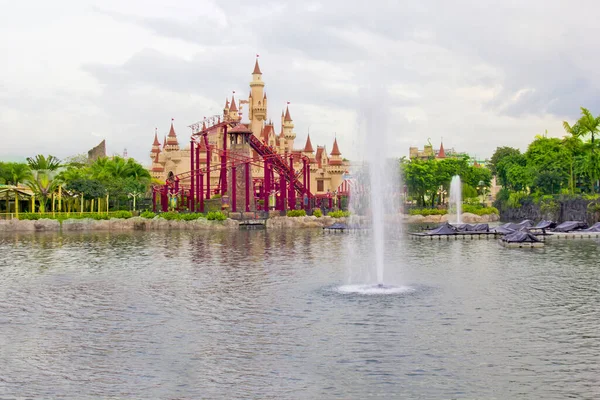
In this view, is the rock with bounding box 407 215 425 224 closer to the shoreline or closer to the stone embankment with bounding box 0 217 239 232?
the shoreline

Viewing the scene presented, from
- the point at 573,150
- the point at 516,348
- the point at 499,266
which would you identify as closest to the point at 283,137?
the point at 573,150

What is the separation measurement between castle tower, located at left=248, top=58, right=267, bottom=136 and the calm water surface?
79.9 metres

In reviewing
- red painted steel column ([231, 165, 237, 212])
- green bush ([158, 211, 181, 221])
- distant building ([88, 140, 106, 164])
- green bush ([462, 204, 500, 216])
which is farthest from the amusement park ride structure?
distant building ([88, 140, 106, 164])

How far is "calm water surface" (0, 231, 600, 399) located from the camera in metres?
13.8

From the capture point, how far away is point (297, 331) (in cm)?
1823

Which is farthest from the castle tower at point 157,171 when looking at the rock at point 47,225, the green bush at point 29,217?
the rock at point 47,225

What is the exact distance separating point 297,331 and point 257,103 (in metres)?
96.5

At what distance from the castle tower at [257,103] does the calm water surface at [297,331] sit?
7986 cm

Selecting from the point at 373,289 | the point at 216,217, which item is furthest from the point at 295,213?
the point at 373,289

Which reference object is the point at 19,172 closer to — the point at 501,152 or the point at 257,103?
the point at 257,103

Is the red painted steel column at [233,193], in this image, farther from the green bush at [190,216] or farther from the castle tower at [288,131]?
the castle tower at [288,131]

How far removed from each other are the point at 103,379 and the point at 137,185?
258 feet

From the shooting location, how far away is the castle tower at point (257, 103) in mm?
112438

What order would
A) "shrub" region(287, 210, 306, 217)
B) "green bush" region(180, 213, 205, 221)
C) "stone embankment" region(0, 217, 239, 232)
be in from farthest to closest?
"shrub" region(287, 210, 306, 217), "green bush" region(180, 213, 205, 221), "stone embankment" region(0, 217, 239, 232)
